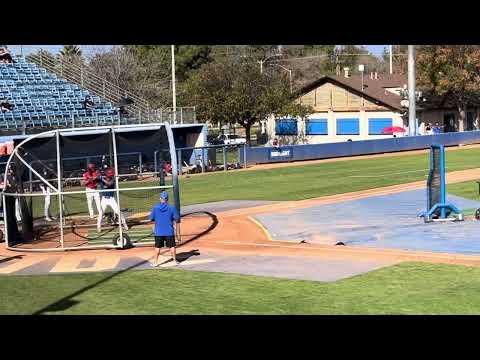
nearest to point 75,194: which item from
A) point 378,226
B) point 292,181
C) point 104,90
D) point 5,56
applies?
point 378,226

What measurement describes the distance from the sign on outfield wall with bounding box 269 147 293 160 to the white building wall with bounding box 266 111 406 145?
→ 16.5 metres

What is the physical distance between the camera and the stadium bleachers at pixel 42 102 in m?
43.5

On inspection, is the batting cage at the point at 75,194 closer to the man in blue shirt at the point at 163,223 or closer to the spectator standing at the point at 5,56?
the man in blue shirt at the point at 163,223

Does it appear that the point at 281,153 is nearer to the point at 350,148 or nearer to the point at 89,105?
the point at 350,148

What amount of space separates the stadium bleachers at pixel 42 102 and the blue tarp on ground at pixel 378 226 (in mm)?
22669

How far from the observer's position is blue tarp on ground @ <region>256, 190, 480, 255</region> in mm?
17953

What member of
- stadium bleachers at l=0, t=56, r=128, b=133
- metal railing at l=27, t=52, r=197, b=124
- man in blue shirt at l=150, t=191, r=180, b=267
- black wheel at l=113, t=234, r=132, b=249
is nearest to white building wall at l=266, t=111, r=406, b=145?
metal railing at l=27, t=52, r=197, b=124

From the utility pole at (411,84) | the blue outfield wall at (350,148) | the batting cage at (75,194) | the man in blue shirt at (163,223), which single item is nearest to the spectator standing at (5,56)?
the blue outfield wall at (350,148)

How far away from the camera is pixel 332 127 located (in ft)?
217

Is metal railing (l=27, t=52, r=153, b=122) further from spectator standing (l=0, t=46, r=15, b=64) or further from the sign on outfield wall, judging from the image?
the sign on outfield wall

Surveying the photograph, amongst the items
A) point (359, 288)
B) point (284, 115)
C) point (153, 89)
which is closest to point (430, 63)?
point (284, 115)
